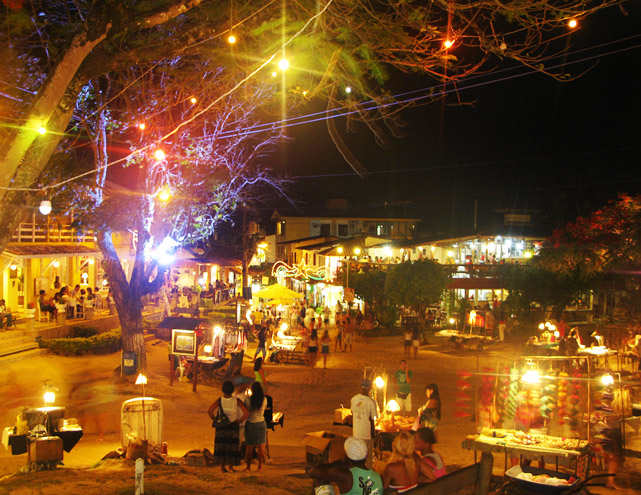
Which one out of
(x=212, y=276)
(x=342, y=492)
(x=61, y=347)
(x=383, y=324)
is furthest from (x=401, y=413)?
(x=212, y=276)

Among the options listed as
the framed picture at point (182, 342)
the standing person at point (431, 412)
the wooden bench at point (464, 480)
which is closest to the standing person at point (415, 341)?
the framed picture at point (182, 342)

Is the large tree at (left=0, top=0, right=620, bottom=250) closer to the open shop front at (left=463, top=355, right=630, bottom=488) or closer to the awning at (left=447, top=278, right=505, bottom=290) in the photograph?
the open shop front at (left=463, top=355, right=630, bottom=488)

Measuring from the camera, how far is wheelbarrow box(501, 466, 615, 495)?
570 centimetres

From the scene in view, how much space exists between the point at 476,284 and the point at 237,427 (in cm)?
1802

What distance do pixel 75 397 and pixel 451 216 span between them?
154 ft

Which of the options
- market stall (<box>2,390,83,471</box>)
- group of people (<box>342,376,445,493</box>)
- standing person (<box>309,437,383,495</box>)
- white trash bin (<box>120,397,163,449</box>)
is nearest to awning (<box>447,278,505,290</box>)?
group of people (<box>342,376,445,493</box>)

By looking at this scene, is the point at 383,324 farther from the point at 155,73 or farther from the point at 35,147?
the point at 35,147

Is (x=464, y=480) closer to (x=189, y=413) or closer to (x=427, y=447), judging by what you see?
(x=427, y=447)

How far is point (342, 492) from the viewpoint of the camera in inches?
180

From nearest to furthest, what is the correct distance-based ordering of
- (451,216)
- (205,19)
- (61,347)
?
(205,19) < (61,347) < (451,216)

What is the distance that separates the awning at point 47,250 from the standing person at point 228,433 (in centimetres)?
1397

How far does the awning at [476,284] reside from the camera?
77.6 ft

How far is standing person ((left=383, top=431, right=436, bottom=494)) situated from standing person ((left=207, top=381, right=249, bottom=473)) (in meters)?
3.19

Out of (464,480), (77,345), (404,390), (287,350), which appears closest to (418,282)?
(287,350)
